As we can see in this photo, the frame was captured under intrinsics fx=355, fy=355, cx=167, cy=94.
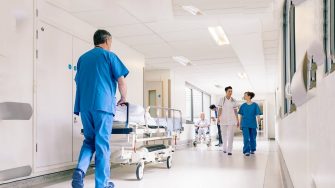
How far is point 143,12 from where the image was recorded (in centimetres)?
501

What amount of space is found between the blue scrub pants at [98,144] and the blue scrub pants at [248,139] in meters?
4.83

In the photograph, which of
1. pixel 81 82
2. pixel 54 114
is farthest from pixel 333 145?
pixel 54 114

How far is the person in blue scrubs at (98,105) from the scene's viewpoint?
10.2 feet

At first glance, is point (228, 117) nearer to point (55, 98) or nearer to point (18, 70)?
point (55, 98)

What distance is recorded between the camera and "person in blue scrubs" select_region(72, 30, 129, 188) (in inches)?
122

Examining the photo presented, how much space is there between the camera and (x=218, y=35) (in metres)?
6.72

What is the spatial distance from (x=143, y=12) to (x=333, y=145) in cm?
445

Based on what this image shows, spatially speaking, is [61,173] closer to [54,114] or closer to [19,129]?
[54,114]

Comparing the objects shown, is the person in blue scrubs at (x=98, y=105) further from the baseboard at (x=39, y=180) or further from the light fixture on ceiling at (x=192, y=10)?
the light fixture on ceiling at (x=192, y=10)

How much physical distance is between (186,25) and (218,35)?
1125mm

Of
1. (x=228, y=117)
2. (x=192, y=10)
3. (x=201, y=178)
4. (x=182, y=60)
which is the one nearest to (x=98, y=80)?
(x=201, y=178)

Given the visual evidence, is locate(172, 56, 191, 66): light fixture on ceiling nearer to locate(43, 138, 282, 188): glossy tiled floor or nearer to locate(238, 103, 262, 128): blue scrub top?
locate(238, 103, 262, 128): blue scrub top

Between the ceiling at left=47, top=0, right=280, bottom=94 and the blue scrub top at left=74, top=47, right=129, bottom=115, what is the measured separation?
4.78 feet

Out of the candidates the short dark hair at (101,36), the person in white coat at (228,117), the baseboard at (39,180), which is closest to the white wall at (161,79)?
the person in white coat at (228,117)
